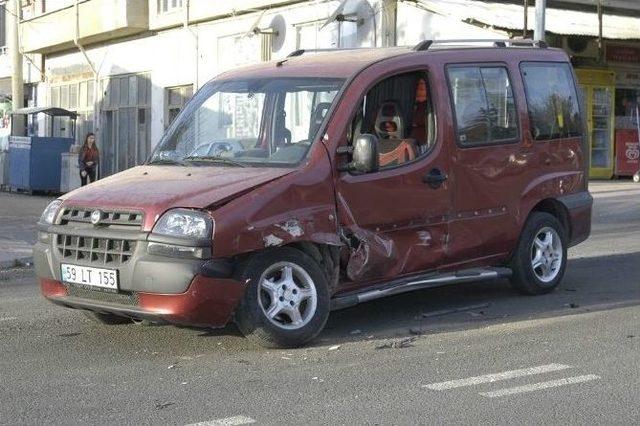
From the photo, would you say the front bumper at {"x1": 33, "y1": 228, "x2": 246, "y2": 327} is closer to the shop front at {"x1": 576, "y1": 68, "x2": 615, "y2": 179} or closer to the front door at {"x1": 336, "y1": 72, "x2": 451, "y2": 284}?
the front door at {"x1": 336, "y1": 72, "x2": 451, "y2": 284}

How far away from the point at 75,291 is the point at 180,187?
105cm

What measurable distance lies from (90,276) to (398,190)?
232 centimetres

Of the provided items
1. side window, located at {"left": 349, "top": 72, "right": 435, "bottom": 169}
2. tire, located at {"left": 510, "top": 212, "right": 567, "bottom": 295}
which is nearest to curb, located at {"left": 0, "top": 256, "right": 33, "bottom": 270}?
side window, located at {"left": 349, "top": 72, "right": 435, "bottom": 169}

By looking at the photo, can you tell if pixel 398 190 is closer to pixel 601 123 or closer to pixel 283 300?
pixel 283 300

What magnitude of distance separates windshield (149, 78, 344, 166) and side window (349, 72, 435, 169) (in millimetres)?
390

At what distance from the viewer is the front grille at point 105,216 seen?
669 cm

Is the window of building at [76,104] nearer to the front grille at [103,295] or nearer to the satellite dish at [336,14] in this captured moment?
the satellite dish at [336,14]

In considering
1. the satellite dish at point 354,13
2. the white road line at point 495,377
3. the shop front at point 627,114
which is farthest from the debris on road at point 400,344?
the shop front at point 627,114

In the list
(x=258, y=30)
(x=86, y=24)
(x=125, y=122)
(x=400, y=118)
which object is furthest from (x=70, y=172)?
(x=400, y=118)

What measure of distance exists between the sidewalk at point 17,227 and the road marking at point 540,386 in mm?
7692

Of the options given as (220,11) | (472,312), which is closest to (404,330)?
(472,312)

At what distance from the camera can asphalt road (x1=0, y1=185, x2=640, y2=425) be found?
5535mm

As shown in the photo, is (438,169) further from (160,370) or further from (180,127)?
(160,370)

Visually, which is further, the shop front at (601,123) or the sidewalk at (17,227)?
the shop front at (601,123)
